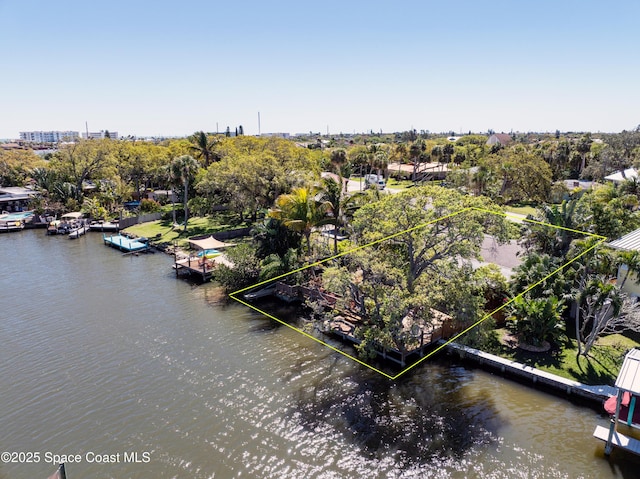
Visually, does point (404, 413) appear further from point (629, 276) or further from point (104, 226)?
point (104, 226)

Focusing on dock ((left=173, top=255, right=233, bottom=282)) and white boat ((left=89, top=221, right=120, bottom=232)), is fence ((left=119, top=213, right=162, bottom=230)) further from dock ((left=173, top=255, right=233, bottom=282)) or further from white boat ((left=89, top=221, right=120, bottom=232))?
dock ((left=173, top=255, right=233, bottom=282))

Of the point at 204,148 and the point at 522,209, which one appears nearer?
the point at 522,209

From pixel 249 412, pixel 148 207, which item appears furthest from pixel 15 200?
pixel 249 412

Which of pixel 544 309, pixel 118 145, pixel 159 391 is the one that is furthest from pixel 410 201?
pixel 118 145

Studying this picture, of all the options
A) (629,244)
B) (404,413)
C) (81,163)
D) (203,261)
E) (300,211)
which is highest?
(81,163)

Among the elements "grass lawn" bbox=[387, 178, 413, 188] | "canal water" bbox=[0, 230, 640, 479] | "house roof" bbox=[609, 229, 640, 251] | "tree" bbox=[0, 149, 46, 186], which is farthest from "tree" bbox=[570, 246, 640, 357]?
"tree" bbox=[0, 149, 46, 186]

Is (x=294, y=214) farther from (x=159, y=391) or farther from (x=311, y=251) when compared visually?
(x=159, y=391)
